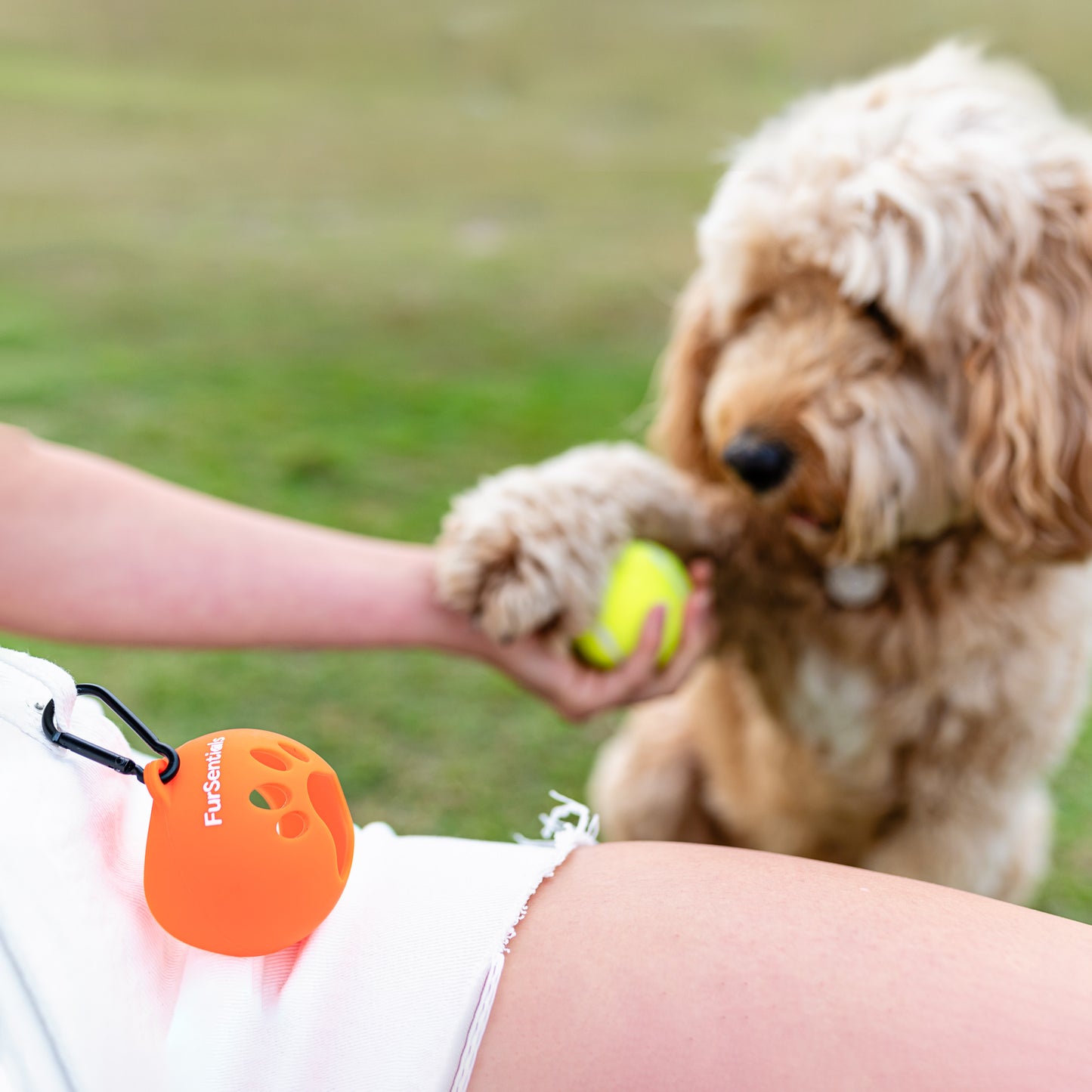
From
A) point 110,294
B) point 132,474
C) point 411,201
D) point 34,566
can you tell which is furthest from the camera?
point 411,201

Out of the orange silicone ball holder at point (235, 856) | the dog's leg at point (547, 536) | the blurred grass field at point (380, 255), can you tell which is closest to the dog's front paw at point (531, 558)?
the dog's leg at point (547, 536)

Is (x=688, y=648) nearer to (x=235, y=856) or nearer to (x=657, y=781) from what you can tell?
(x=657, y=781)

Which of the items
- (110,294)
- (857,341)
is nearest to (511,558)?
(857,341)

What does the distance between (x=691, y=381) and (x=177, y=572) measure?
816mm

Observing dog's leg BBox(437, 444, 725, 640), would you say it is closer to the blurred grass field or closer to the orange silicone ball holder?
the orange silicone ball holder

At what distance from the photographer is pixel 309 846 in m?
0.67

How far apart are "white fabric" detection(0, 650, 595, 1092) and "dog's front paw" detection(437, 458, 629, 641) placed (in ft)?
1.73

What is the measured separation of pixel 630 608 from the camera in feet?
4.21

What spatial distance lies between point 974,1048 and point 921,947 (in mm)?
73

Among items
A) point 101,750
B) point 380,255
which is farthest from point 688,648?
point 380,255

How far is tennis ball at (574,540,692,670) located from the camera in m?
1.28

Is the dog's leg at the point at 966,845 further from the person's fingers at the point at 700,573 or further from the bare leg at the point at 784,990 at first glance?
the bare leg at the point at 784,990

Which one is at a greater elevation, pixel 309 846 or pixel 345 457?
pixel 309 846

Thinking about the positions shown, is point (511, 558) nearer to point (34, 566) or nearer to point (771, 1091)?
point (34, 566)
